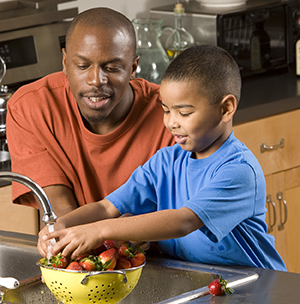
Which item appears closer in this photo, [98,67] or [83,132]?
[98,67]

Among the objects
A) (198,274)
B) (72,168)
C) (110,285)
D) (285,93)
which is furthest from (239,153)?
(285,93)

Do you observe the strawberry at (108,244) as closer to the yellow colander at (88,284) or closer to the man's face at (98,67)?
the yellow colander at (88,284)

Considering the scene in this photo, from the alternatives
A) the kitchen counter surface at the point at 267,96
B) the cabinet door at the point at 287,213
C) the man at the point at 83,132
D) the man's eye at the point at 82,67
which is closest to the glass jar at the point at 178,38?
the kitchen counter surface at the point at 267,96

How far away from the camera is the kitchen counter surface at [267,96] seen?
2.30 meters

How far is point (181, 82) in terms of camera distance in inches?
48.3

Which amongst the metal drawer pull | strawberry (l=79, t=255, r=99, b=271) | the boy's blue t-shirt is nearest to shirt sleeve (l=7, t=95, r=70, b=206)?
the boy's blue t-shirt

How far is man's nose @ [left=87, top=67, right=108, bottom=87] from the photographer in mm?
1429

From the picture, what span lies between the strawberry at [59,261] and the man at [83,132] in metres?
0.43

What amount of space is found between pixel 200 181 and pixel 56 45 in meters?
1.33

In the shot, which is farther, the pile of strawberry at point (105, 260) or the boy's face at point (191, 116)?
the boy's face at point (191, 116)

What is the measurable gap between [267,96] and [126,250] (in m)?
1.48

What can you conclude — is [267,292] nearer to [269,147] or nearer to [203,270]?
[203,270]

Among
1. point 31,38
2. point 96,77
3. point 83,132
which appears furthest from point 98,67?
point 31,38

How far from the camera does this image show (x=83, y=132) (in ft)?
5.21
